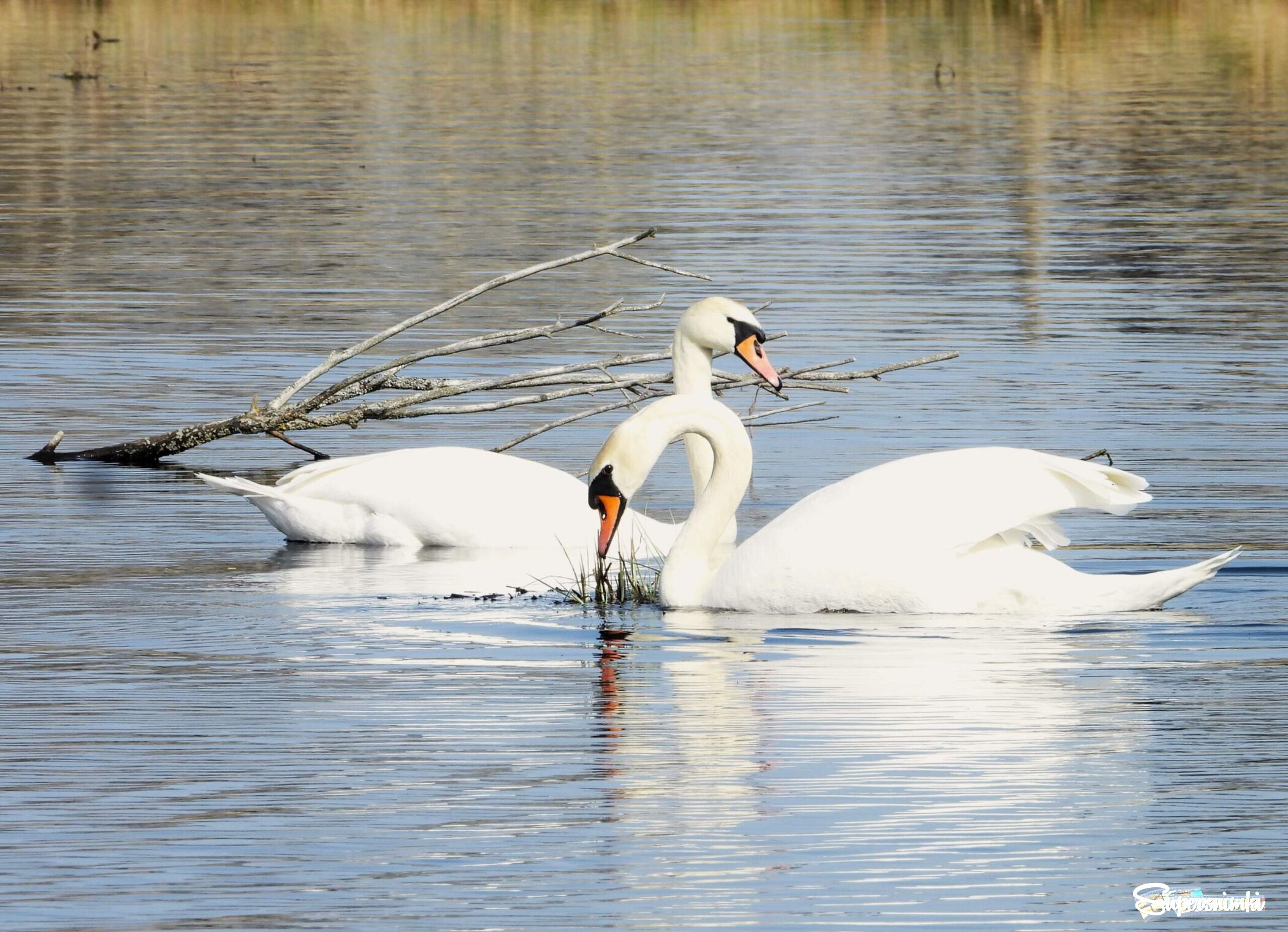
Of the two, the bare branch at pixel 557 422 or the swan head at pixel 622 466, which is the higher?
the swan head at pixel 622 466

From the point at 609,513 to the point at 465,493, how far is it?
1.86 meters

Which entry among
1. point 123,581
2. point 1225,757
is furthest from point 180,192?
point 1225,757

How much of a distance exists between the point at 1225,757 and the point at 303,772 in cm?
250

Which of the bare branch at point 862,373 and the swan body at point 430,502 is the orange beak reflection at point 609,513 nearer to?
the swan body at point 430,502

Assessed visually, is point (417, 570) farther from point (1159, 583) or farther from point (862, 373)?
point (1159, 583)

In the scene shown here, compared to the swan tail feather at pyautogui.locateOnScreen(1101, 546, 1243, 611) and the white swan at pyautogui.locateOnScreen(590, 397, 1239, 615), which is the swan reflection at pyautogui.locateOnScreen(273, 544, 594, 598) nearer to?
the white swan at pyautogui.locateOnScreen(590, 397, 1239, 615)

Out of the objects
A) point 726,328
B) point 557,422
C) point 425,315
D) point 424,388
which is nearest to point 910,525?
point 726,328

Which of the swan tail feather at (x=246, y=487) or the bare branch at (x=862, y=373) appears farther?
the bare branch at (x=862, y=373)

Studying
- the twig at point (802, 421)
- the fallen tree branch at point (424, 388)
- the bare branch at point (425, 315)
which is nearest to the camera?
the bare branch at point (425, 315)

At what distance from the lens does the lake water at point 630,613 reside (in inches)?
233

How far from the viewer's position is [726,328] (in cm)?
1075

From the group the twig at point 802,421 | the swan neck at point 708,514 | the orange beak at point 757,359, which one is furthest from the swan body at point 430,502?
the twig at point 802,421

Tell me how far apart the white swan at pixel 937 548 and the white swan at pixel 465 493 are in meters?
1.66

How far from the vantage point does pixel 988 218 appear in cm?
2492
